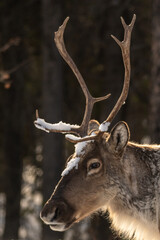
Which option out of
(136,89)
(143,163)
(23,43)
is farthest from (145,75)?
(143,163)

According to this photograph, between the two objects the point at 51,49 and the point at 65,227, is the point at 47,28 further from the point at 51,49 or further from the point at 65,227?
the point at 65,227

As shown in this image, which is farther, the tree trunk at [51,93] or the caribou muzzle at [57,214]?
the tree trunk at [51,93]

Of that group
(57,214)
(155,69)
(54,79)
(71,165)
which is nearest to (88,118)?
(71,165)

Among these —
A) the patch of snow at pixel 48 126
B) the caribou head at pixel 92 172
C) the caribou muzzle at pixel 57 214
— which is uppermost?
A: the patch of snow at pixel 48 126

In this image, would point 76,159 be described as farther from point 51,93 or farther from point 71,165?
point 51,93

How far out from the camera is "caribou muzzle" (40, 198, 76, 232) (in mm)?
5203

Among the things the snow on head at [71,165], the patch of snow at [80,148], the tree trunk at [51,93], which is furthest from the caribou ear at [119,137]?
the tree trunk at [51,93]

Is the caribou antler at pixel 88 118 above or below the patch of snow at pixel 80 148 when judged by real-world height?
above

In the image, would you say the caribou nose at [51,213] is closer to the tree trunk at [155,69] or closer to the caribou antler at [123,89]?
the caribou antler at [123,89]

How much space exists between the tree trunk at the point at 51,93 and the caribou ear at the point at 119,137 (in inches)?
298

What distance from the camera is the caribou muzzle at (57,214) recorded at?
5.20 meters

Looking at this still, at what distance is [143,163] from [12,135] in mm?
10221

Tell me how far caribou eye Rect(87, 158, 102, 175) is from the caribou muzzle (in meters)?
0.41

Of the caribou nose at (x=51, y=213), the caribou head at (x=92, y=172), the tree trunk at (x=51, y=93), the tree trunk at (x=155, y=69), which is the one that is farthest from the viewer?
the tree trunk at (x=51, y=93)
